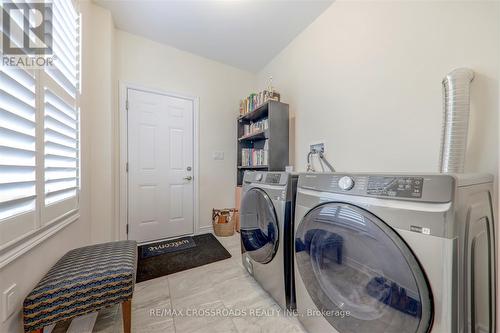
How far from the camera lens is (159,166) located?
2430 millimetres

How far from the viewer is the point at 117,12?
1930 mm

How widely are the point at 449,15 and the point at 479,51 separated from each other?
293 millimetres

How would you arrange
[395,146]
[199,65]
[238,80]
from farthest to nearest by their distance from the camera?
[238,80]
[199,65]
[395,146]

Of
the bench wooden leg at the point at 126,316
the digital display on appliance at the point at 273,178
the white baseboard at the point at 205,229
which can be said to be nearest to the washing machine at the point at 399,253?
the digital display on appliance at the point at 273,178

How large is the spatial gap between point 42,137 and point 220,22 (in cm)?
193

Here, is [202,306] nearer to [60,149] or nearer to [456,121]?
[60,149]

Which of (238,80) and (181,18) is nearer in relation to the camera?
(181,18)

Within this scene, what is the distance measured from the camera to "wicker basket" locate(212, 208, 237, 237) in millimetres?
2568

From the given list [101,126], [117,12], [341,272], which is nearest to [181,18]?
[117,12]

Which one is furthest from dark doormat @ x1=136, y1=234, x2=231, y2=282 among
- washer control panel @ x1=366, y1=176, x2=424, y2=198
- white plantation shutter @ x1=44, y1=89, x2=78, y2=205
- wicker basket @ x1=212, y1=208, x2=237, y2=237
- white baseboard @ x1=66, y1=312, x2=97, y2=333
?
washer control panel @ x1=366, y1=176, x2=424, y2=198

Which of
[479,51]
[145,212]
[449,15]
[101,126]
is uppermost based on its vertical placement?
[449,15]

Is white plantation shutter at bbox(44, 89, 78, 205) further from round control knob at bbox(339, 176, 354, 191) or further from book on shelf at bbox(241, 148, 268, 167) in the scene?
book on shelf at bbox(241, 148, 268, 167)

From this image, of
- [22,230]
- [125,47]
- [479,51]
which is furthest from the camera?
[125,47]

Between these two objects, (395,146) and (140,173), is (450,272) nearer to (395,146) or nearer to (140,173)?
(395,146)
